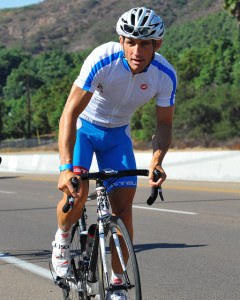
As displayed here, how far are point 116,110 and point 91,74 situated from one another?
43 cm

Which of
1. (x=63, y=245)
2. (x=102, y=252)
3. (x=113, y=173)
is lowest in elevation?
(x=63, y=245)

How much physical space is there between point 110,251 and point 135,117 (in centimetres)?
6397

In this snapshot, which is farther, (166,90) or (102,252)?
(166,90)

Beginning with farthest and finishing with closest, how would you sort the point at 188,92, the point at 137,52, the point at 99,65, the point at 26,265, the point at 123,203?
the point at 188,92 → the point at 26,265 → the point at 123,203 → the point at 99,65 → the point at 137,52

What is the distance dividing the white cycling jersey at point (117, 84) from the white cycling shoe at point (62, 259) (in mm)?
908

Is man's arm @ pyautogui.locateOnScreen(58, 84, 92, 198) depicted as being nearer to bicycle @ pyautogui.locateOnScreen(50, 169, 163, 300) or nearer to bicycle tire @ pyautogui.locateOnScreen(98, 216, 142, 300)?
bicycle @ pyautogui.locateOnScreen(50, 169, 163, 300)

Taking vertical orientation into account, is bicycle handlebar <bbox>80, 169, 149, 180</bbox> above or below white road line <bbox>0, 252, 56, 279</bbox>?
above

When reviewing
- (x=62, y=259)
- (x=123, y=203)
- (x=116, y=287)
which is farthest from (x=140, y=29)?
(x=62, y=259)

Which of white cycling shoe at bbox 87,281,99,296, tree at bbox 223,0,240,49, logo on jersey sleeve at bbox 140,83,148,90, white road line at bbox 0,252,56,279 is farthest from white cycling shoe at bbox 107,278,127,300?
tree at bbox 223,0,240,49

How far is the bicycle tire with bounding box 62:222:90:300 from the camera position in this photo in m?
3.96

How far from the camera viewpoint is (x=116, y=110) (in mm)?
4117

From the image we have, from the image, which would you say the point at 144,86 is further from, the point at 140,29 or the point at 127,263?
the point at 127,263

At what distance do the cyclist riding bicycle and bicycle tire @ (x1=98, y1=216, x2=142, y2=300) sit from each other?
0.07 m

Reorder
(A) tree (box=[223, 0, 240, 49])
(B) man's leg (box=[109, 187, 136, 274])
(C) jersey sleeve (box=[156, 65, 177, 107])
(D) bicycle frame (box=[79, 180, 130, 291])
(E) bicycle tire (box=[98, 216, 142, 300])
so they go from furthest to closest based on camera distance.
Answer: (A) tree (box=[223, 0, 240, 49]), (C) jersey sleeve (box=[156, 65, 177, 107]), (B) man's leg (box=[109, 187, 136, 274]), (D) bicycle frame (box=[79, 180, 130, 291]), (E) bicycle tire (box=[98, 216, 142, 300])
